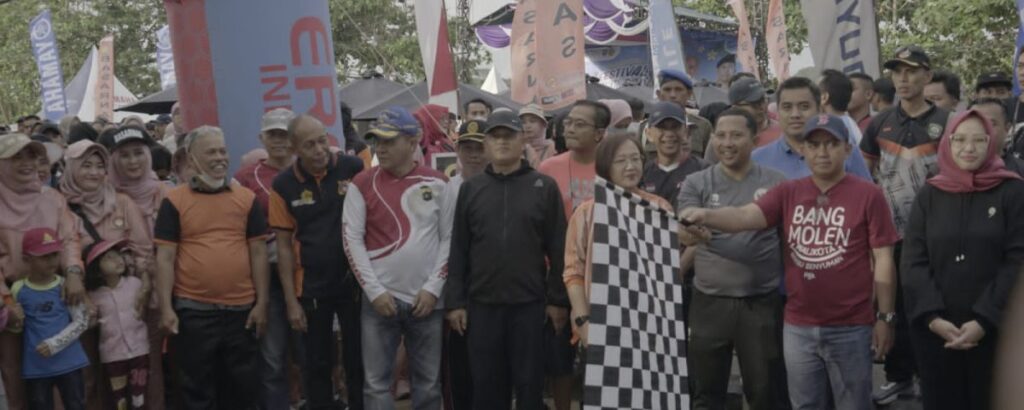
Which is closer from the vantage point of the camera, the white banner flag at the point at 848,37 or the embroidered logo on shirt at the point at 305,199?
the embroidered logo on shirt at the point at 305,199

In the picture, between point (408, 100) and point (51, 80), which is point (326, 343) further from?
point (51, 80)

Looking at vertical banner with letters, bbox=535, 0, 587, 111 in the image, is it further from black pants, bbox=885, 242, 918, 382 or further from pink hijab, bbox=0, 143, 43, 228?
pink hijab, bbox=0, 143, 43, 228

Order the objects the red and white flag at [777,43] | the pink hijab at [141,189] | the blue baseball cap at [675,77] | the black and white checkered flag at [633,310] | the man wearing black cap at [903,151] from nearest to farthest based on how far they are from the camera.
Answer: the black and white checkered flag at [633,310] < the pink hijab at [141,189] < the man wearing black cap at [903,151] < the blue baseball cap at [675,77] < the red and white flag at [777,43]

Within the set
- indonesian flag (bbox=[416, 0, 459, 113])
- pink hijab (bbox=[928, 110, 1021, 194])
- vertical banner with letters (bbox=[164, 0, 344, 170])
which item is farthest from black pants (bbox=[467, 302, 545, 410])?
indonesian flag (bbox=[416, 0, 459, 113])

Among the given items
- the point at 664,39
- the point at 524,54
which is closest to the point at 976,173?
the point at 524,54

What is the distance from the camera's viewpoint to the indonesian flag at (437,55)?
34.4 feet

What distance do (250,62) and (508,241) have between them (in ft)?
9.94

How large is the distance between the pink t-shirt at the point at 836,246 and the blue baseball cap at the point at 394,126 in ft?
7.06

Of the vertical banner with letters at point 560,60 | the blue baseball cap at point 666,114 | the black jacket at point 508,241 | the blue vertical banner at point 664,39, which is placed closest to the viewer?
the black jacket at point 508,241

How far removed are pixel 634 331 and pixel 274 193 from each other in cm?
254

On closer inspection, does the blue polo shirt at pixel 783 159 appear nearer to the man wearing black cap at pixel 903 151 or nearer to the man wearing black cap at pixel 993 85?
the man wearing black cap at pixel 903 151

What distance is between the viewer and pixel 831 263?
5.72 metres

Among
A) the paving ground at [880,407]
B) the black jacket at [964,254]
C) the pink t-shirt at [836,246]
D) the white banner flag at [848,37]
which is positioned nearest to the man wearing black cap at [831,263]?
the pink t-shirt at [836,246]

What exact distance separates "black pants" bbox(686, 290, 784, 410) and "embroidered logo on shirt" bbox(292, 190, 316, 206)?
2264mm
